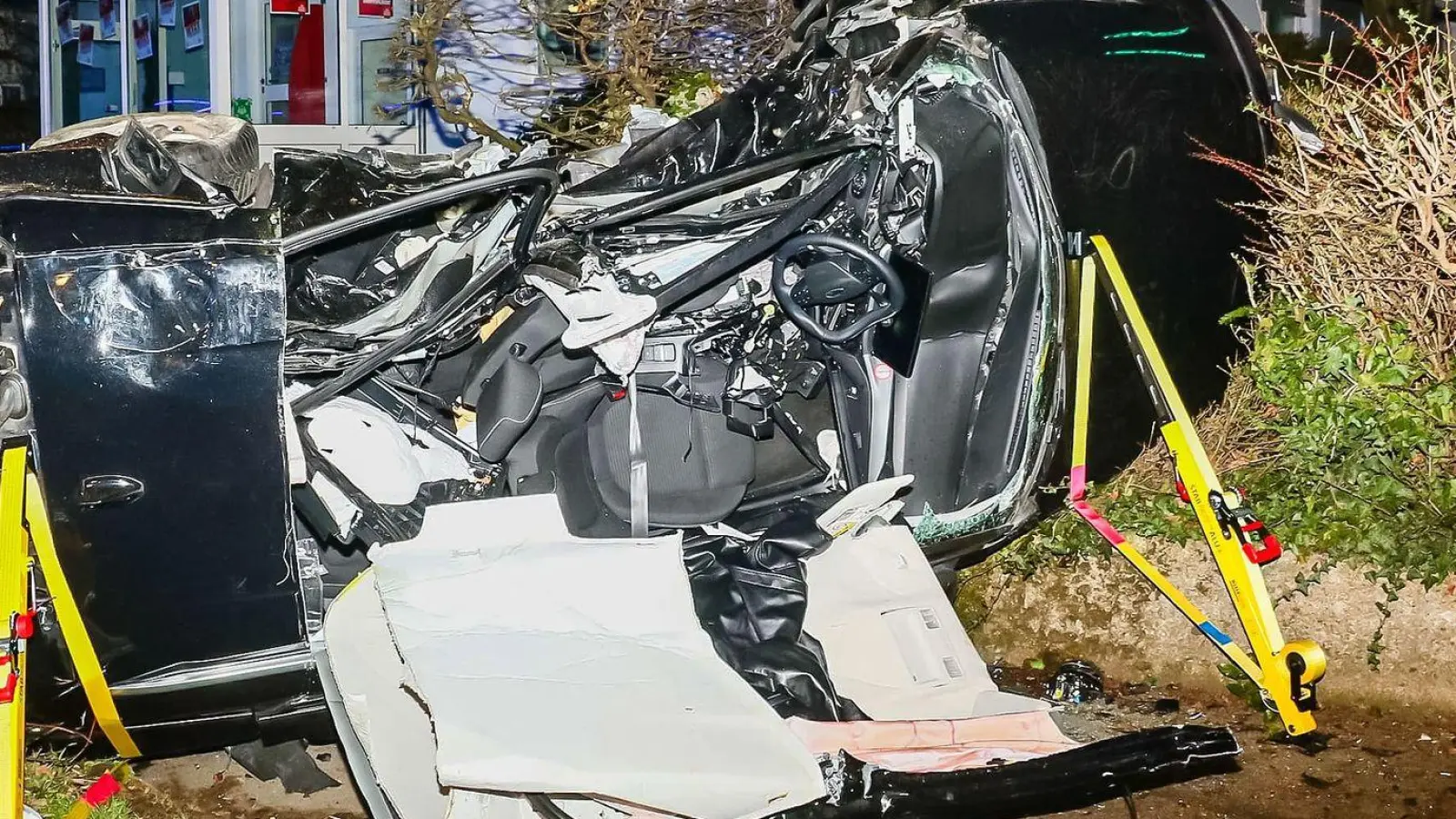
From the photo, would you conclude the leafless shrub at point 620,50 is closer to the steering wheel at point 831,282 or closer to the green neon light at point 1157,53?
the green neon light at point 1157,53

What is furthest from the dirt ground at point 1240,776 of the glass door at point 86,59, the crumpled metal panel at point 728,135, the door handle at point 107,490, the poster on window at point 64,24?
the poster on window at point 64,24

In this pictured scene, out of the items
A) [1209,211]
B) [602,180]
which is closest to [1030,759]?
[1209,211]

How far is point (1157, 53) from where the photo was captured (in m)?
3.37

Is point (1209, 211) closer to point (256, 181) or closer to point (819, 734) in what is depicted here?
point (819, 734)

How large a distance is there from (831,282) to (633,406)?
61 centimetres

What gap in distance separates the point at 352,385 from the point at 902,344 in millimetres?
1413

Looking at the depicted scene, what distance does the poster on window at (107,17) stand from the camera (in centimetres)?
1048

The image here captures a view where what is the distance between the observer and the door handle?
2.41 m

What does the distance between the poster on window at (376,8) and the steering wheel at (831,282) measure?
671 centimetres

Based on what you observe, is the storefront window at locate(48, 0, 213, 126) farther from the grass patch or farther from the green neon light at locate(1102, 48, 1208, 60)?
the green neon light at locate(1102, 48, 1208, 60)

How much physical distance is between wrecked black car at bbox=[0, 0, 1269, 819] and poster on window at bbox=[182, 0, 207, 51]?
256 inches

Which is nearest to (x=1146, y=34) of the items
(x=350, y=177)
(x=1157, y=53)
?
(x=1157, y=53)

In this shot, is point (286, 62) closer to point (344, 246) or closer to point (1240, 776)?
point (344, 246)

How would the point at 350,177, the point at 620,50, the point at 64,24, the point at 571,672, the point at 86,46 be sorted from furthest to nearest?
the point at 64,24 → the point at 86,46 → the point at 620,50 → the point at 350,177 → the point at 571,672
